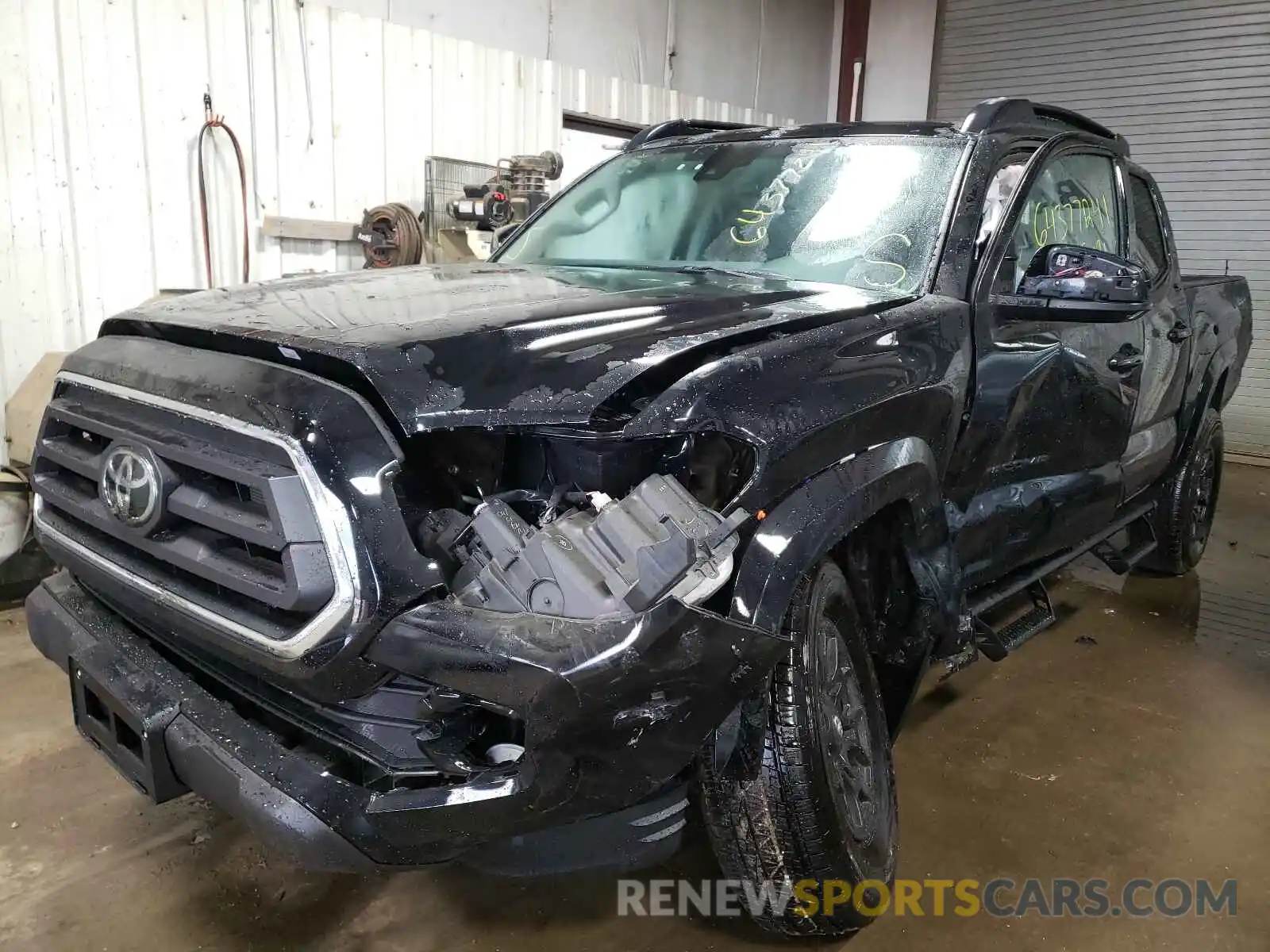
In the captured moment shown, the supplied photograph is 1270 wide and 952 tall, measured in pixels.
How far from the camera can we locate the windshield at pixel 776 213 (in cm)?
237

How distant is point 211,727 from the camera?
1.53 metres

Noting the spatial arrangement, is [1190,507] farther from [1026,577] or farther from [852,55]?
[852,55]

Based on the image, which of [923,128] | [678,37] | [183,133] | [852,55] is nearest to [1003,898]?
[923,128]

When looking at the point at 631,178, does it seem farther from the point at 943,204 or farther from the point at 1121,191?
the point at 1121,191

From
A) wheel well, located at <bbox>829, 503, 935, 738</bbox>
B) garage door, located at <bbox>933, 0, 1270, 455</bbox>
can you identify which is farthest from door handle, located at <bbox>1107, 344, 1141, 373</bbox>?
garage door, located at <bbox>933, 0, 1270, 455</bbox>

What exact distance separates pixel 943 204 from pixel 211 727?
203 centimetres

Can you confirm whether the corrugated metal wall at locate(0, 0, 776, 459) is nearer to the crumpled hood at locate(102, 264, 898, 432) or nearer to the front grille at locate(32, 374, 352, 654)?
the crumpled hood at locate(102, 264, 898, 432)

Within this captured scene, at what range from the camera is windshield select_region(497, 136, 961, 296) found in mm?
2369

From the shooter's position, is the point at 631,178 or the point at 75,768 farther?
the point at 631,178

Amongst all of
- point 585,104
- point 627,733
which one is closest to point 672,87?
point 585,104

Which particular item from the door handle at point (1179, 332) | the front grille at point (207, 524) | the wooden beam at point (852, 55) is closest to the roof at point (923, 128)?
the door handle at point (1179, 332)

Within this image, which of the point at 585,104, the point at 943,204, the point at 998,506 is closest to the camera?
the point at 943,204

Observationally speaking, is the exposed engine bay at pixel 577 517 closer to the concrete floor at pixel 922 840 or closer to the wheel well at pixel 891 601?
the wheel well at pixel 891 601

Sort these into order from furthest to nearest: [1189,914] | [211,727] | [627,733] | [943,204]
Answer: [943,204], [1189,914], [211,727], [627,733]
